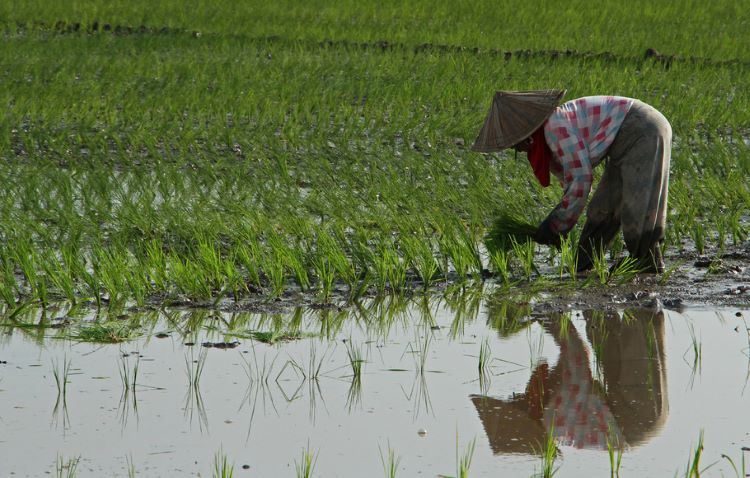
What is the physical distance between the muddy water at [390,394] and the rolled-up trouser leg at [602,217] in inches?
30.6

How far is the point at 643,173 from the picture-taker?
5305 millimetres

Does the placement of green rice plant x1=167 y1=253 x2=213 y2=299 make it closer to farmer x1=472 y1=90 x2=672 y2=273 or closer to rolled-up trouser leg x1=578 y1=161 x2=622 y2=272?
farmer x1=472 y1=90 x2=672 y2=273

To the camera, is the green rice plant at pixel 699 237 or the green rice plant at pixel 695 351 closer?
the green rice plant at pixel 695 351

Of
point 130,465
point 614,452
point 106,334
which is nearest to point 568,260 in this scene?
point 106,334

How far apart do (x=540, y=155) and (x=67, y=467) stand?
2677mm

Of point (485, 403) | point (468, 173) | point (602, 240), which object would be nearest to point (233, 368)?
point (485, 403)

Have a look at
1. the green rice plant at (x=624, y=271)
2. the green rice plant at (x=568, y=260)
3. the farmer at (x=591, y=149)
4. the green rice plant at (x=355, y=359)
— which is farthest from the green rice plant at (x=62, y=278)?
the green rice plant at (x=624, y=271)

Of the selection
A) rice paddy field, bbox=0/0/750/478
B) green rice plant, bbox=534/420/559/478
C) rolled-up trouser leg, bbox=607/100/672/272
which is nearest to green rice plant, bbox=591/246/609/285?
rice paddy field, bbox=0/0/750/478

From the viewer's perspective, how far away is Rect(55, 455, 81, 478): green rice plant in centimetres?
313

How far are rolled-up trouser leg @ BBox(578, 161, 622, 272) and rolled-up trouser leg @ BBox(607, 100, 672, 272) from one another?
6.1 inches

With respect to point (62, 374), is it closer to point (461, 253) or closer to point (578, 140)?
point (461, 253)

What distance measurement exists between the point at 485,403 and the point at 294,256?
5.97 ft

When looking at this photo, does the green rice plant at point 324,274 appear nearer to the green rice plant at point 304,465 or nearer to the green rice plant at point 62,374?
the green rice plant at point 62,374

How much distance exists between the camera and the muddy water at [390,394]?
3293mm
